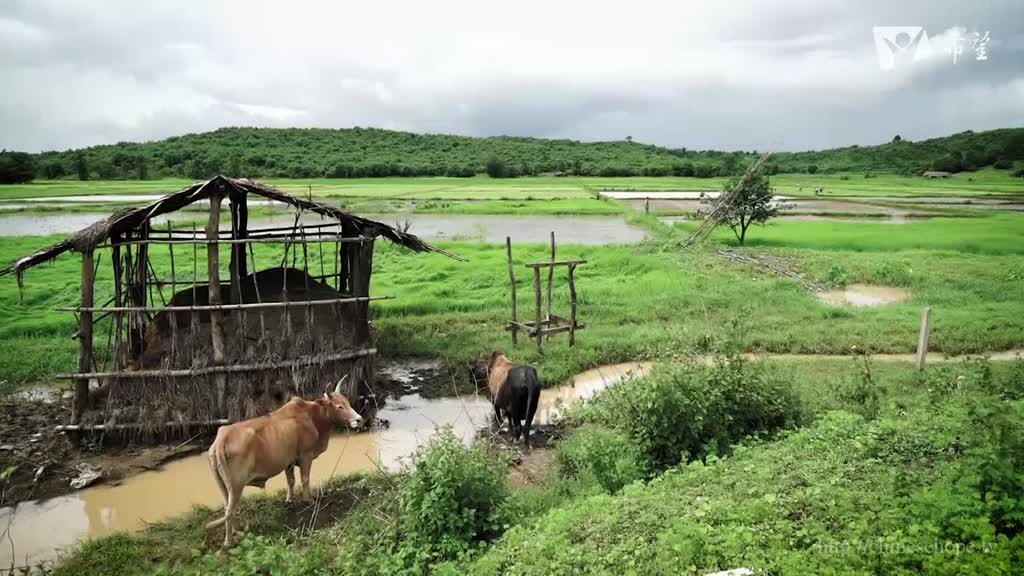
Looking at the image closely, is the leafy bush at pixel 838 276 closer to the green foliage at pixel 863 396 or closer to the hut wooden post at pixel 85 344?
the green foliage at pixel 863 396

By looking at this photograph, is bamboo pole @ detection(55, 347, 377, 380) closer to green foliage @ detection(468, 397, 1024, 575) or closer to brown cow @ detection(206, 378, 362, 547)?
brown cow @ detection(206, 378, 362, 547)

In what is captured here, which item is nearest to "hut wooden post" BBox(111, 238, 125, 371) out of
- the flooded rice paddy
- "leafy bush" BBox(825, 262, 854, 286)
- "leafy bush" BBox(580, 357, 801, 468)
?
"leafy bush" BBox(580, 357, 801, 468)

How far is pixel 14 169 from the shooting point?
150ft

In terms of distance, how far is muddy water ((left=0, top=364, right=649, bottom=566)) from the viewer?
6.60 m

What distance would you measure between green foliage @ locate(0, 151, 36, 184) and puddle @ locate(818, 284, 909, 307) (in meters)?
53.7

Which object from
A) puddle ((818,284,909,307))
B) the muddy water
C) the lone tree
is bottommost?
the muddy water

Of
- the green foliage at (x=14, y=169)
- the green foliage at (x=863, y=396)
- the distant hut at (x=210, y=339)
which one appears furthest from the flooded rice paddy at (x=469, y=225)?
the green foliage at (x=14, y=169)

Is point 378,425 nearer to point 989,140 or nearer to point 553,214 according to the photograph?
point 553,214

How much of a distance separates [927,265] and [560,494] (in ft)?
57.7

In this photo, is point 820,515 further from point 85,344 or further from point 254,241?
point 85,344

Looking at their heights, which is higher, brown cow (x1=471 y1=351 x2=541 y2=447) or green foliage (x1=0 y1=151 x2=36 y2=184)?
green foliage (x1=0 y1=151 x2=36 y2=184)

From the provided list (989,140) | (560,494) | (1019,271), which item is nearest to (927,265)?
(1019,271)

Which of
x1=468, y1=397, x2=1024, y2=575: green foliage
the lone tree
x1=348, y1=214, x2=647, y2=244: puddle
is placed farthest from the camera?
x1=348, y1=214, x2=647, y2=244: puddle

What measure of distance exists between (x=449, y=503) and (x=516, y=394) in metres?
2.74
